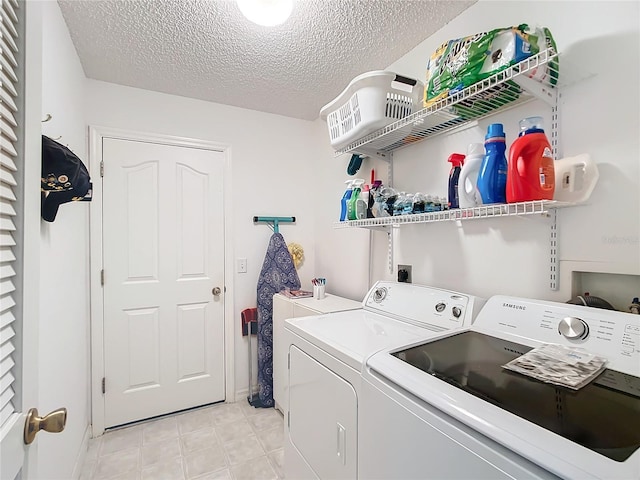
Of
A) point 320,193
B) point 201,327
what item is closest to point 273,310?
point 201,327

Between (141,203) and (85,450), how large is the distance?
1.66 meters

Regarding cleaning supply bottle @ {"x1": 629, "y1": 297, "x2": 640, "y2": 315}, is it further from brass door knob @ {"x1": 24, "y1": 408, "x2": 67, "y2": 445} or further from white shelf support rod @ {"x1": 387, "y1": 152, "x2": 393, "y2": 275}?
brass door knob @ {"x1": 24, "y1": 408, "x2": 67, "y2": 445}

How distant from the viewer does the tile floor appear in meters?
1.81

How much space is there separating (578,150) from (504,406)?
97cm

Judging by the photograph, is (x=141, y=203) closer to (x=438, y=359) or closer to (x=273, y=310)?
(x=273, y=310)

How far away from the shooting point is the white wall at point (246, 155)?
2275 mm

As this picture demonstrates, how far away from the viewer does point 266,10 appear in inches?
55.3

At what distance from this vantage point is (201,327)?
2.51 meters

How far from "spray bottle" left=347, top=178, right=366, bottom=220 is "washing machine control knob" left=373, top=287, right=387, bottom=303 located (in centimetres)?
44

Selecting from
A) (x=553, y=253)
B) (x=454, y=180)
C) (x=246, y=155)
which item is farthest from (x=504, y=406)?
(x=246, y=155)

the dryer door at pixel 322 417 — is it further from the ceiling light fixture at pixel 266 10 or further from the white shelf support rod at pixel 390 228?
the ceiling light fixture at pixel 266 10

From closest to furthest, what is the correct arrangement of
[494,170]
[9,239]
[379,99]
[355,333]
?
[9,239]
[494,170]
[355,333]
[379,99]

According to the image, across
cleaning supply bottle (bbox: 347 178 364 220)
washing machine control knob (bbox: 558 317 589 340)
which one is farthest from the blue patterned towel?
washing machine control knob (bbox: 558 317 589 340)

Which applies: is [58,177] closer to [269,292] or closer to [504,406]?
[504,406]
